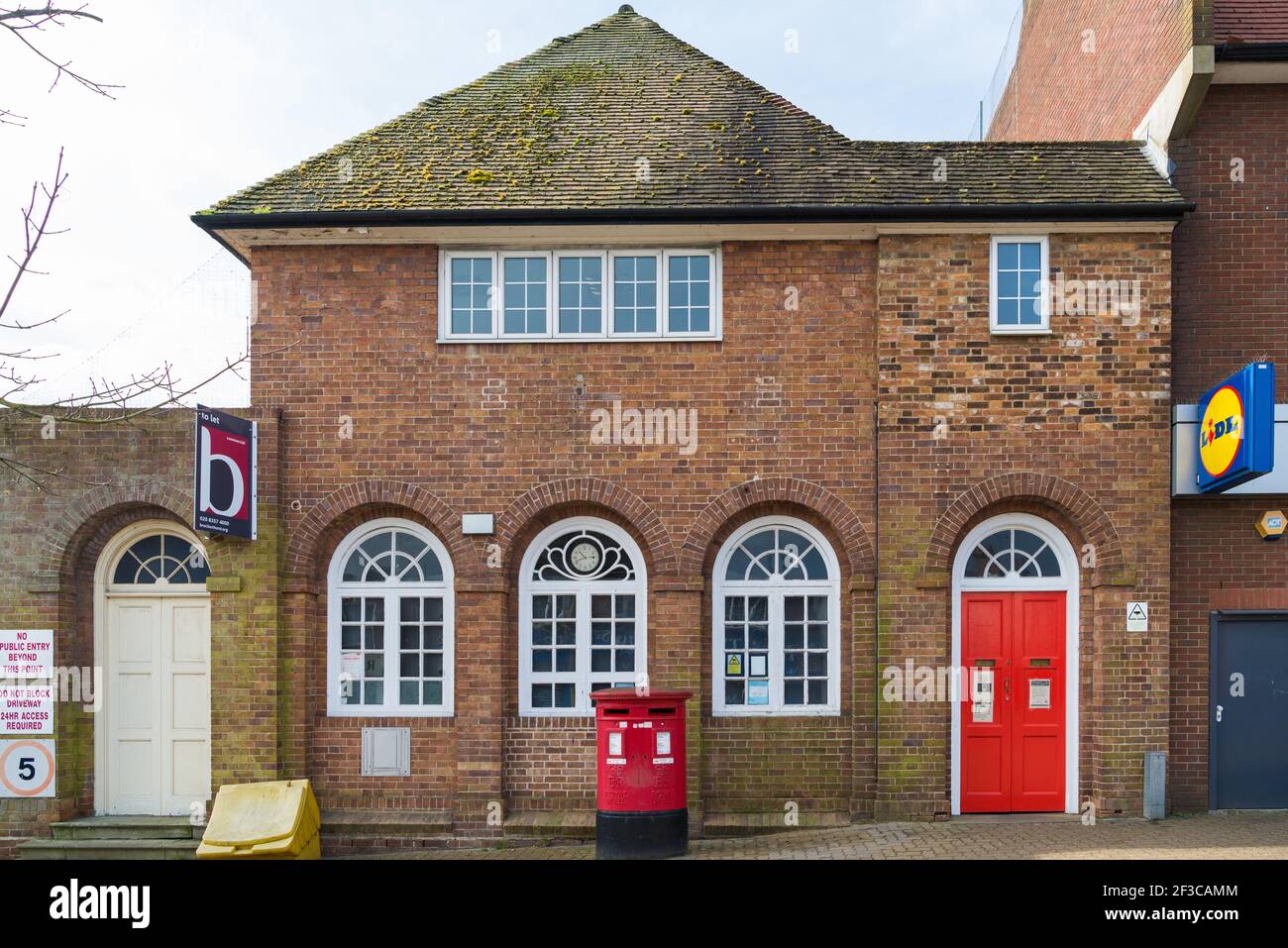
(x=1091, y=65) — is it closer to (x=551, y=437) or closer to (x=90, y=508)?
(x=551, y=437)

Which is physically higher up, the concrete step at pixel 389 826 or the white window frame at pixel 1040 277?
the white window frame at pixel 1040 277

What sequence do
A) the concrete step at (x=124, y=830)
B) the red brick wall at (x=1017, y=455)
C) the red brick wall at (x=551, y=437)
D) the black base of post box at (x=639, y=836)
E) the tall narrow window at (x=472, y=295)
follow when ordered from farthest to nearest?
the tall narrow window at (x=472, y=295)
the red brick wall at (x=551, y=437)
the concrete step at (x=124, y=830)
the red brick wall at (x=1017, y=455)
the black base of post box at (x=639, y=836)

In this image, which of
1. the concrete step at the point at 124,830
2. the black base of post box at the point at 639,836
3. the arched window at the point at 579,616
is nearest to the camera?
the black base of post box at the point at 639,836

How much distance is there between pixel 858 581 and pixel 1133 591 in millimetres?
2820

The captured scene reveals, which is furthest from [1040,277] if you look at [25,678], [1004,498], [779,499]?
[25,678]

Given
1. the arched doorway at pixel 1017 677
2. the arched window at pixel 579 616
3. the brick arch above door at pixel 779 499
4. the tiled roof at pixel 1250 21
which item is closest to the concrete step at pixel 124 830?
the arched window at pixel 579 616

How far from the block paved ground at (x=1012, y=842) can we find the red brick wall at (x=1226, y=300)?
1.60 m

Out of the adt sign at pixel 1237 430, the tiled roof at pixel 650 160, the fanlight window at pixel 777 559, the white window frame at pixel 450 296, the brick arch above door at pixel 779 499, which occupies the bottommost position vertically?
the fanlight window at pixel 777 559

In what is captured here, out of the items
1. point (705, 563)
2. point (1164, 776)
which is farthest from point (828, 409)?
point (1164, 776)

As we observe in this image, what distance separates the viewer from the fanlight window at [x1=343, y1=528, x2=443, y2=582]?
41.2ft

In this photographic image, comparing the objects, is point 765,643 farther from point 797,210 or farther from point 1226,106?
point 1226,106

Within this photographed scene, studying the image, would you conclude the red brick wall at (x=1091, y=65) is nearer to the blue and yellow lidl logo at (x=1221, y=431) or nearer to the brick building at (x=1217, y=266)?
the brick building at (x=1217, y=266)

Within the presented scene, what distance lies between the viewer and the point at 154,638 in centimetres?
1261

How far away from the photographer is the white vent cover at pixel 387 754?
12250mm
